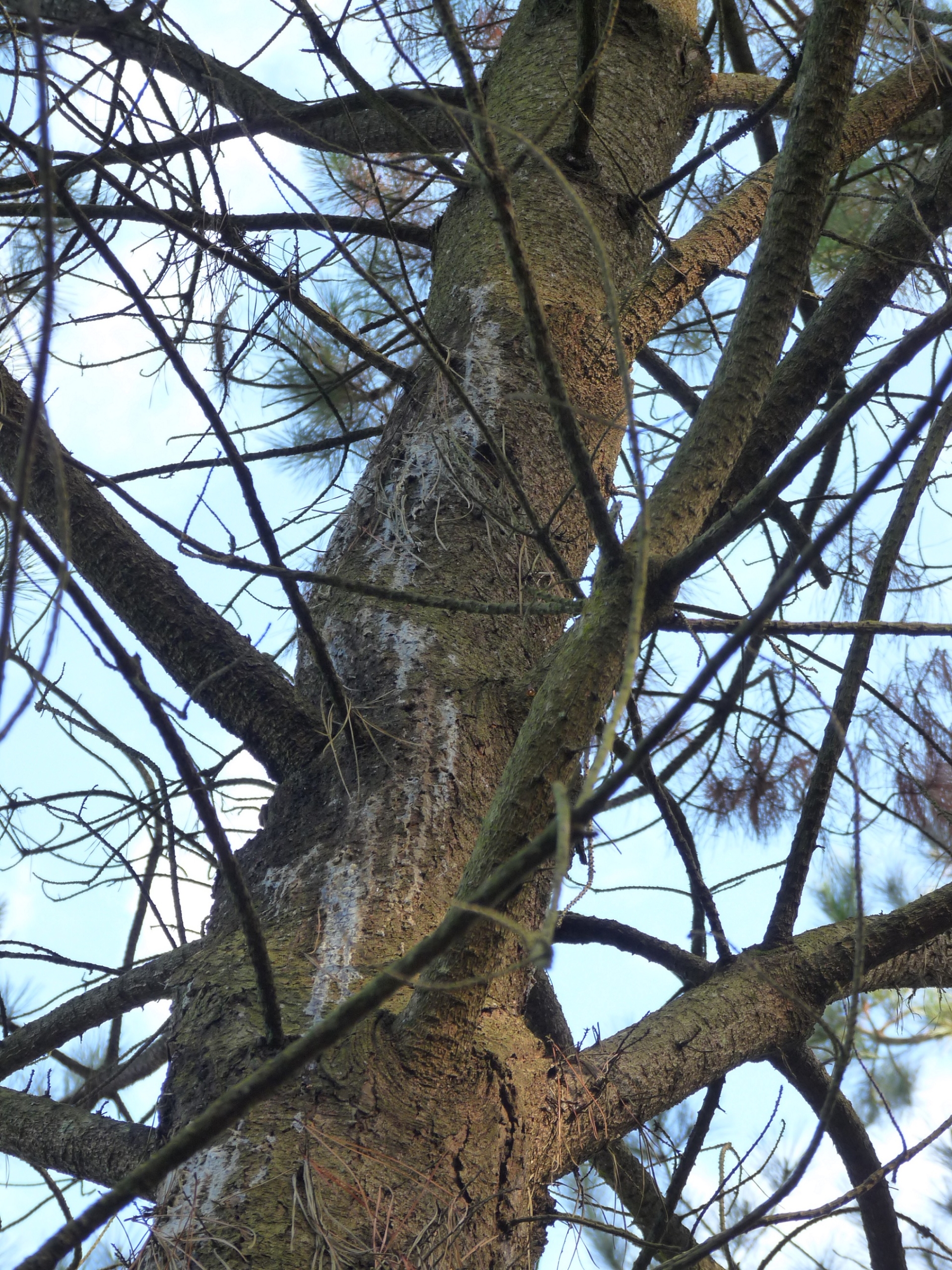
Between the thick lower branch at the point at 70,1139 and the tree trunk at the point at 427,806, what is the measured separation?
0.30 feet

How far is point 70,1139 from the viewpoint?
109cm

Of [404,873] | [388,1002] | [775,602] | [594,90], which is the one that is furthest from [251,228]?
[775,602]

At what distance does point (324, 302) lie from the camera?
9.24 ft

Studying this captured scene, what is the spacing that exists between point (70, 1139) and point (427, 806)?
51 cm

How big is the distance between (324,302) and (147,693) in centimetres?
227

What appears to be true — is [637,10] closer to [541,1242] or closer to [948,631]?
[948,631]

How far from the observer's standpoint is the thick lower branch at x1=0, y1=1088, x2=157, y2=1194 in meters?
1.04

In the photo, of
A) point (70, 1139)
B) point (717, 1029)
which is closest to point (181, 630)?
point (70, 1139)

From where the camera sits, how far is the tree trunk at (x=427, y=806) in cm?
89

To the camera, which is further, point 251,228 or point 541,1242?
point 251,228

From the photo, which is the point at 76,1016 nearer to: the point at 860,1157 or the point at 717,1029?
the point at 717,1029

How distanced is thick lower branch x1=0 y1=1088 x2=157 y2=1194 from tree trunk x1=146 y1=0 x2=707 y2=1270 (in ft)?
0.30

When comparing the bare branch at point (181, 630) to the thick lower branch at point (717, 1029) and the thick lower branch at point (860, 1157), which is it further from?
the thick lower branch at point (860, 1157)

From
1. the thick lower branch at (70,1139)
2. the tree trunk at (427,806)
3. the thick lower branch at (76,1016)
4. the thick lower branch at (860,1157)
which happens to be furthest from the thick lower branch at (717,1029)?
the thick lower branch at (76,1016)
